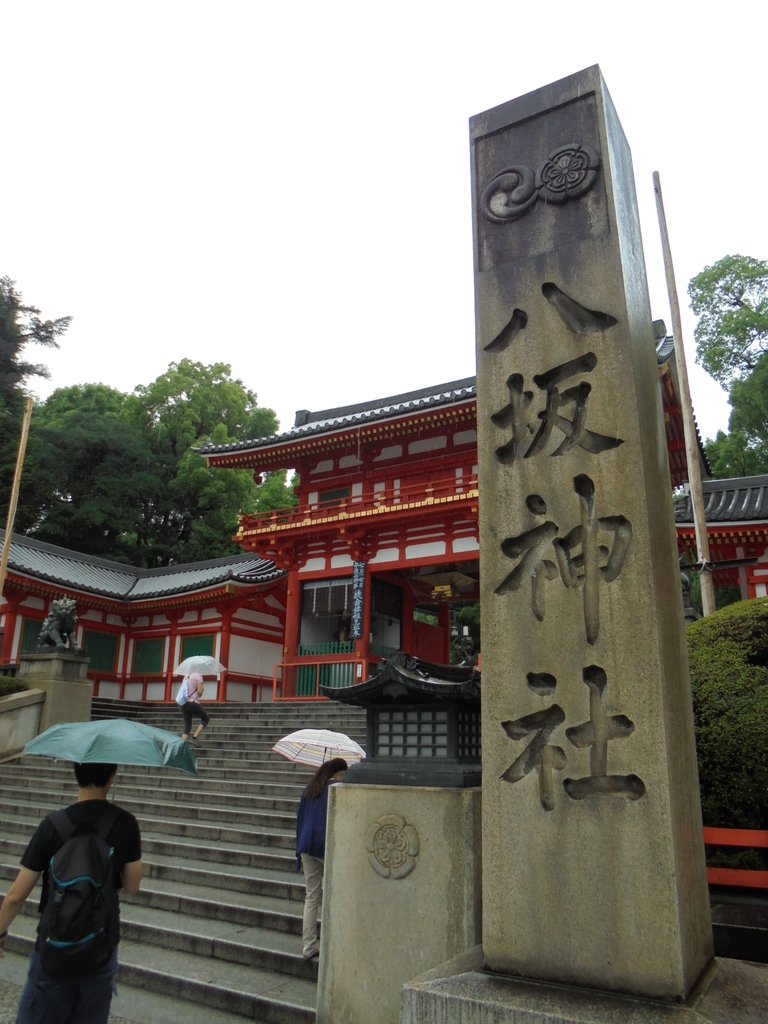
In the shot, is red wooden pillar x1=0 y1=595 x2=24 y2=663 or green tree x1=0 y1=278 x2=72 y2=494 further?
green tree x1=0 y1=278 x2=72 y2=494

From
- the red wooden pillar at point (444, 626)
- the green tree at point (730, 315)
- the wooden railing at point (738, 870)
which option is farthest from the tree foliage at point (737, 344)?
the wooden railing at point (738, 870)

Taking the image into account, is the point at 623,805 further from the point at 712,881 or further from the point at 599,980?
the point at 712,881

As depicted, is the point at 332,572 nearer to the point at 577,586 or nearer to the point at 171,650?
the point at 171,650

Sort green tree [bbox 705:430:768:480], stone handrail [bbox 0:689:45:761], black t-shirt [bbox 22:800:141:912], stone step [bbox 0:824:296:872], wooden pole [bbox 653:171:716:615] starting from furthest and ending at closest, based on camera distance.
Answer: green tree [bbox 705:430:768:480], stone handrail [bbox 0:689:45:761], wooden pole [bbox 653:171:716:615], stone step [bbox 0:824:296:872], black t-shirt [bbox 22:800:141:912]

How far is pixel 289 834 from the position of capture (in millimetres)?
7230

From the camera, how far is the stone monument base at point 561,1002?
2.27 m

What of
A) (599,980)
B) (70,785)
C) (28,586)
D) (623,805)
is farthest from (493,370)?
(28,586)

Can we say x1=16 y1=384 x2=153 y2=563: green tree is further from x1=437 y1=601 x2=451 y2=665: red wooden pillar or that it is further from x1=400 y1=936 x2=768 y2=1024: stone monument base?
x1=400 y1=936 x2=768 y2=1024: stone monument base

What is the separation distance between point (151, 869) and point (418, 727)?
4.25m

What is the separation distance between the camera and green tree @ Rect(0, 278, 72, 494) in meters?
25.6

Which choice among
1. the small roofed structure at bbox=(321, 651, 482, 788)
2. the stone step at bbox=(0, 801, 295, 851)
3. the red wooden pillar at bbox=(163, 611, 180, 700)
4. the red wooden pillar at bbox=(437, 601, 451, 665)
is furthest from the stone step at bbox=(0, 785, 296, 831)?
the red wooden pillar at bbox=(437, 601, 451, 665)

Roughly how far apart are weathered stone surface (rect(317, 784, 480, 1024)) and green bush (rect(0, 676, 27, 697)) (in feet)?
34.4

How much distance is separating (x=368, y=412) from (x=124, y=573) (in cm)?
1077

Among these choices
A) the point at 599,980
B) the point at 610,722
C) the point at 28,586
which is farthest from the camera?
the point at 28,586
